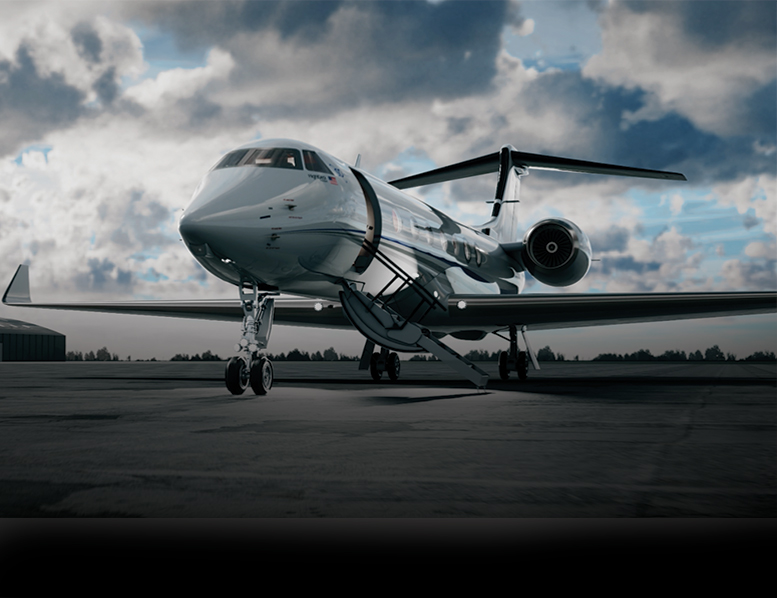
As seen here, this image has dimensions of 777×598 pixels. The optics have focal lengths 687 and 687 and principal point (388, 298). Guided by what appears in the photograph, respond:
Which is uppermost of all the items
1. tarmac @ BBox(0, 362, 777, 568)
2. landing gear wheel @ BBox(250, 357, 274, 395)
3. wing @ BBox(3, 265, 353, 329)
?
wing @ BBox(3, 265, 353, 329)

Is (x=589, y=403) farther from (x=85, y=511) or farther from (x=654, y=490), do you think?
(x=85, y=511)

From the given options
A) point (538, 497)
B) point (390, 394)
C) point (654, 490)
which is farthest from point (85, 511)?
point (390, 394)

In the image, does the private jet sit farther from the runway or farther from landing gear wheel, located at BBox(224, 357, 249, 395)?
the runway

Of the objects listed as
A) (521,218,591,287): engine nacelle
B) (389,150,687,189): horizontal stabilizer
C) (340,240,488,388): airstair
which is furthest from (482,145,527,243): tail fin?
(340,240,488,388): airstair

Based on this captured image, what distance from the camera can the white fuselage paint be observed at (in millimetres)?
10891

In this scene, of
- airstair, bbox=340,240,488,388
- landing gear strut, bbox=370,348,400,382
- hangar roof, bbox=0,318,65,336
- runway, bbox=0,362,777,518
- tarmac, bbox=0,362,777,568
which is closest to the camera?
tarmac, bbox=0,362,777,568

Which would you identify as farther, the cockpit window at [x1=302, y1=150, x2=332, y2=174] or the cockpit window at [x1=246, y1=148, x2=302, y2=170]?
the cockpit window at [x1=302, y1=150, x2=332, y2=174]

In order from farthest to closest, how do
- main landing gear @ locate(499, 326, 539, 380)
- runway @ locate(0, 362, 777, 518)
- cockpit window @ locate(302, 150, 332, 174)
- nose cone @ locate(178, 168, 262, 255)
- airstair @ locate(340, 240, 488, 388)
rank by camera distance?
main landing gear @ locate(499, 326, 539, 380) → airstair @ locate(340, 240, 488, 388) → cockpit window @ locate(302, 150, 332, 174) → nose cone @ locate(178, 168, 262, 255) → runway @ locate(0, 362, 777, 518)

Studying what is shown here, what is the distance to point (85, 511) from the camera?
3.32 m

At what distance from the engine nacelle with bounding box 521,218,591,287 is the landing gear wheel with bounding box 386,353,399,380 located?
4.94m

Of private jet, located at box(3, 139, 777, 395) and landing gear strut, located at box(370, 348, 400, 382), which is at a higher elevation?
private jet, located at box(3, 139, 777, 395)

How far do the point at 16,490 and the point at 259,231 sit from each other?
7572mm

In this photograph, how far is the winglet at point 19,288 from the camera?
19281 millimetres

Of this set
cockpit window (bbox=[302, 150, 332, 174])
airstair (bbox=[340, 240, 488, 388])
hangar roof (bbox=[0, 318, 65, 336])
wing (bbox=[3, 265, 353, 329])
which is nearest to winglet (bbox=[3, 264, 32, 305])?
wing (bbox=[3, 265, 353, 329])
